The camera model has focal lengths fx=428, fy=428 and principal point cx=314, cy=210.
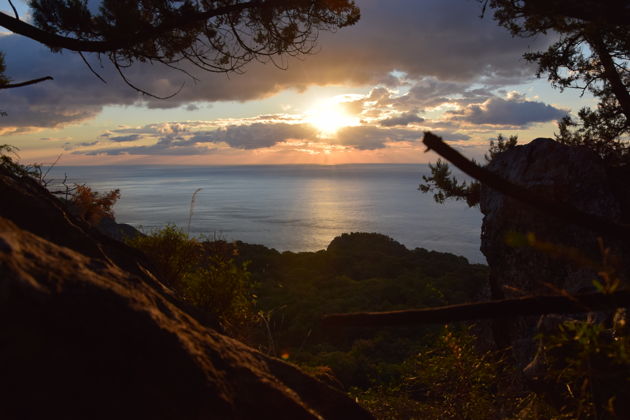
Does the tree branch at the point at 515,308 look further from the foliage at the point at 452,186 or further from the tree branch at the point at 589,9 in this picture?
the foliage at the point at 452,186

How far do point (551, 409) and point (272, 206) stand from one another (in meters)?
133

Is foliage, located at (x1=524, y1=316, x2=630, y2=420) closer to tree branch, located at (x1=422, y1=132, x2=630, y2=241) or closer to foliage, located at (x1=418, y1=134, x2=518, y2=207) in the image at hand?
tree branch, located at (x1=422, y1=132, x2=630, y2=241)

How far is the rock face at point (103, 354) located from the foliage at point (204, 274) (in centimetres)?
481

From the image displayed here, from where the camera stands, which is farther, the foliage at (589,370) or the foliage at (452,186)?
the foliage at (452,186)

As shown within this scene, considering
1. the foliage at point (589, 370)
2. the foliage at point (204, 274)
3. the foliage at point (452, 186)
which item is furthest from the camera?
the foliage at point (452, 186)

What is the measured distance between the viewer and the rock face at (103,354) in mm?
1536

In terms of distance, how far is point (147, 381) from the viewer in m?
1.80

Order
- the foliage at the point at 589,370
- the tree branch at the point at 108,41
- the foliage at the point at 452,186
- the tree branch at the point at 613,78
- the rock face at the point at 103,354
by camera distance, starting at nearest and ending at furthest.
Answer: the rock face at the point at 103,354 < the foliage at the point at 589,370 < the tree branch at the point at 108,41 < the tree branch at the point at 613,78 < the foliage at the point at 452,186

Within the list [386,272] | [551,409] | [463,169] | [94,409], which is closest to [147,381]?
[94,409]

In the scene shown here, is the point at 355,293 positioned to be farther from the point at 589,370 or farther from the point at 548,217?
the point at 589,370

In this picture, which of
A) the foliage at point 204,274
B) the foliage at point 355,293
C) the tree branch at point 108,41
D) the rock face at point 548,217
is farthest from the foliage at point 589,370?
the tree branch at point 108,41

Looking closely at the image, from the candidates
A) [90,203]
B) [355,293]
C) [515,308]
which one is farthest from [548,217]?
[355,293]

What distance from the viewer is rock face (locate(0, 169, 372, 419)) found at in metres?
1.54

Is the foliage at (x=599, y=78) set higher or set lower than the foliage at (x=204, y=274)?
higher
